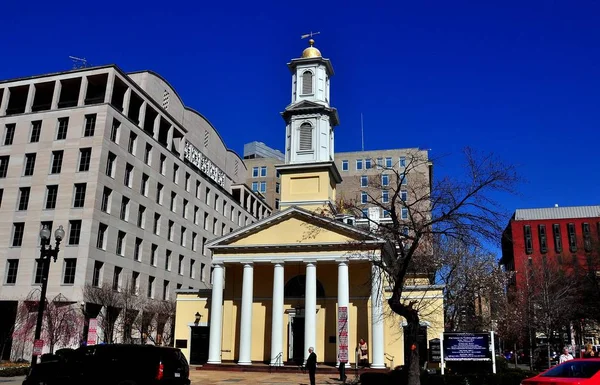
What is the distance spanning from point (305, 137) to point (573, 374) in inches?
1375

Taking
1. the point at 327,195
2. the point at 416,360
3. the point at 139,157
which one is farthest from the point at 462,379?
the point at 139,157

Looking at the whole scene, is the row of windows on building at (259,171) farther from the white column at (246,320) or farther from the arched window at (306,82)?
the white column at (246,320)

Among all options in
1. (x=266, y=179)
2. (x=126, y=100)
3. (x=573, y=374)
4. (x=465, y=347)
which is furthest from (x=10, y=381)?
(x=266, y=179)

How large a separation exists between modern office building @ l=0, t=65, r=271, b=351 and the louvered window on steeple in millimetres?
18405

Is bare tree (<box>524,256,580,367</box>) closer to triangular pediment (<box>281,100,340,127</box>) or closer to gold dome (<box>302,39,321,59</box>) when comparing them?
triangular pediment (<box>281,100,340,127</box>)

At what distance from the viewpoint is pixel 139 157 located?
56.5m

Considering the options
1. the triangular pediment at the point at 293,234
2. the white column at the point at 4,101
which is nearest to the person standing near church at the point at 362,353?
the triangular pediment at the point at 293,234

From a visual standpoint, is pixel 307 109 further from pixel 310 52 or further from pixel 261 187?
pixel 261 187

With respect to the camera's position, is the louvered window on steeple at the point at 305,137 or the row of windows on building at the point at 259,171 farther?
the row of windows on building at the point at 259,171

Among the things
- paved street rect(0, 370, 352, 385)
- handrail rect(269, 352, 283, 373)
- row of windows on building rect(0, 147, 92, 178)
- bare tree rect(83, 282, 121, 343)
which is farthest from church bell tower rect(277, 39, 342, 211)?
row of windows on building rect(0, 147, 92, 178)

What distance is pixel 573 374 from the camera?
1588 cm

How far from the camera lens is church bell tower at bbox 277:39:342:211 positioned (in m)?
46.8

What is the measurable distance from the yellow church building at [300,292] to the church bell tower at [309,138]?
0.09 m

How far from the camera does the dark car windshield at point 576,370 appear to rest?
15609 millimetres
